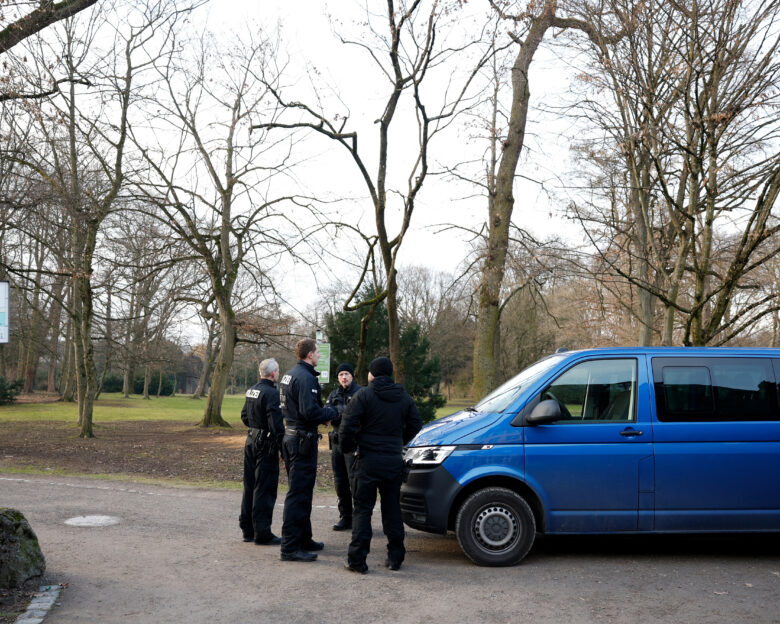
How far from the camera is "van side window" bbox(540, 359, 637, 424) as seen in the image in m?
7.09

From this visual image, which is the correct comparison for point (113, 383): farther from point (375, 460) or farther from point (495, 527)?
point (495, 527)

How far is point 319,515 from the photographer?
31.4ft

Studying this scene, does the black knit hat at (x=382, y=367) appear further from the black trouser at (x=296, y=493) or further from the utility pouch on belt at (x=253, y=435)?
the utility pouch on belt at (x=253, y=435)

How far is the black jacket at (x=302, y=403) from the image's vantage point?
7.20 meters

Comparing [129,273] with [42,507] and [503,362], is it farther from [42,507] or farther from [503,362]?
[503,362]

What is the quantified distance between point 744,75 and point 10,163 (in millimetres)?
15344

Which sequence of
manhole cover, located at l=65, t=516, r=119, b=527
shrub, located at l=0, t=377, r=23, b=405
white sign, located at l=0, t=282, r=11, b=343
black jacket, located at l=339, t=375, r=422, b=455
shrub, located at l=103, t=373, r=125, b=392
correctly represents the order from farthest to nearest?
shrub, located at l=103, t=373, r=125, b=392, shrub, located at l=0, t=377, r=23, b=405, white sign, located at l=0, t=282, r=11, b=343, manhole cover, located at l=65, t=516, r=119, b=527, black jacket, located at l=339, t=375, r=422, b=455

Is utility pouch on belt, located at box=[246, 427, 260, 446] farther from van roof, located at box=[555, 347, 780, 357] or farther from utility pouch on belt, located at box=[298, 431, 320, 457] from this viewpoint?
van roof, located at box=[555, 347, 780, 357]

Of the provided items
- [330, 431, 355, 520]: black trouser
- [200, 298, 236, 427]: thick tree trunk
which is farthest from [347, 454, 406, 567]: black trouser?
[200, 298, 236, 427]: thick tree trunk

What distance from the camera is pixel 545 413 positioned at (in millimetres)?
6848

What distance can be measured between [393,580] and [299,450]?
1548 millimetres

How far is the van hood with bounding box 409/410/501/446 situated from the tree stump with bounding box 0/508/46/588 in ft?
11.1

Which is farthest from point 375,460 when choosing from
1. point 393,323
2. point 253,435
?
point 393,323

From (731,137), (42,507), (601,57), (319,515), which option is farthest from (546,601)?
(731,137)
